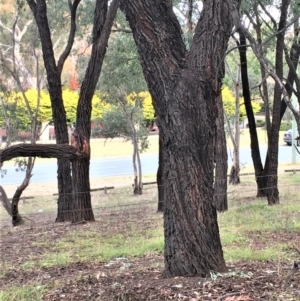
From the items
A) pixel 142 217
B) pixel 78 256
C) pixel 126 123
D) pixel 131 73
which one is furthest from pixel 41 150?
pixel 126 123

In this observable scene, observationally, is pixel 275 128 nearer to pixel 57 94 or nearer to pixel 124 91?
pixel 57 94

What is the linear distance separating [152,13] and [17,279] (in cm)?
345

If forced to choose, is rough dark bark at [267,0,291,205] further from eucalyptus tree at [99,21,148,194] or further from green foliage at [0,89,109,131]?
green foliage at [0,89,109,131]

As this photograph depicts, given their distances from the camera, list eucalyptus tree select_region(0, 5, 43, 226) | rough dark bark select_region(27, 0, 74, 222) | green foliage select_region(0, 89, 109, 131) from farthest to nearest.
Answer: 1. green foliage select_region(0, 89, 109, 131)
2. eucalyptus tree select_region(0, 5, 43, 226)
3. rough dark bark select_region(27, 0, 74, 222)

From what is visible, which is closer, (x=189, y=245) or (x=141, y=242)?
(x=189, y=245)

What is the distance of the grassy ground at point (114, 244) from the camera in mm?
5680

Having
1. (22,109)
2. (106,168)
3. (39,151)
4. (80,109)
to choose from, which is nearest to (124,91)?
(22,109)

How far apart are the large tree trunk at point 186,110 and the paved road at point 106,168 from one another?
1745 cm

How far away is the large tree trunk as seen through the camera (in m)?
4.46

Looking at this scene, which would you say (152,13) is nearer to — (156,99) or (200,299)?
(156,99)

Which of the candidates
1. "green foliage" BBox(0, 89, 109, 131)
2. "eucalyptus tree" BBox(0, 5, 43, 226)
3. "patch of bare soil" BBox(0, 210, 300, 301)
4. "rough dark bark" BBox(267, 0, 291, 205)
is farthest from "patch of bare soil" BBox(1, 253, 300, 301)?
"green foliage" BBox(0, 89, 109, 131)

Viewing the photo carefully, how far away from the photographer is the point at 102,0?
432 inches

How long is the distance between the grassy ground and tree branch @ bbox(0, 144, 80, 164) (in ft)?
5.03

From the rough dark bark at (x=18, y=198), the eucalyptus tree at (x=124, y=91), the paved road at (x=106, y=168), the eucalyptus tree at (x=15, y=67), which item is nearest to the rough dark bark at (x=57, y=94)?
the rough dark bark at (x=18, y=198)
